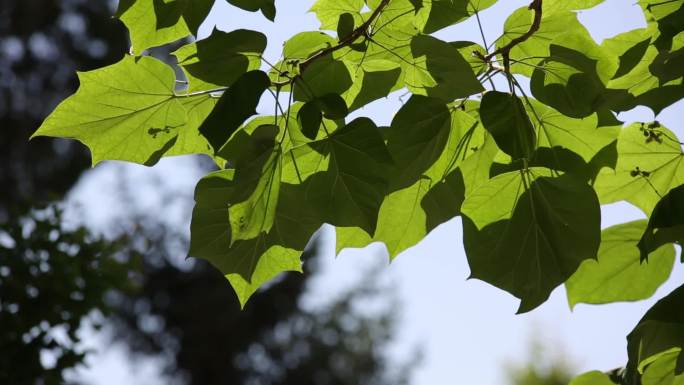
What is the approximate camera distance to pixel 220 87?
612mm

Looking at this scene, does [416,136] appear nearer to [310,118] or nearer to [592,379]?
[310,118]

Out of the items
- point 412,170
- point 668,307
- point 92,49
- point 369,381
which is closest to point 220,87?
point 412,170

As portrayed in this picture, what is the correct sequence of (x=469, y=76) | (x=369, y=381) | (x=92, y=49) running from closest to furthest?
(x=469, y=76), (x=92, y=49), (x=369, y=381)

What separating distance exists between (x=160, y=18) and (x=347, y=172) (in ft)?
0.61

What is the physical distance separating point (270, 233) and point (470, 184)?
19 cm

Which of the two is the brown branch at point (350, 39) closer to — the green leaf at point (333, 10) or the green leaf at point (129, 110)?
the green leaf at point (333, 10)

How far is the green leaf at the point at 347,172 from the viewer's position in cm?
59

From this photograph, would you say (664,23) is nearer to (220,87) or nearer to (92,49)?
(220,87)

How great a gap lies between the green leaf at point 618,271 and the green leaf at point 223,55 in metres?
0.42

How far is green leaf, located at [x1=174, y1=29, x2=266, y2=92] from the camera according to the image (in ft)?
1.92

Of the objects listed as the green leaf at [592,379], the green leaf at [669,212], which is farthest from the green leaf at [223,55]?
the green leaf at [592,379]

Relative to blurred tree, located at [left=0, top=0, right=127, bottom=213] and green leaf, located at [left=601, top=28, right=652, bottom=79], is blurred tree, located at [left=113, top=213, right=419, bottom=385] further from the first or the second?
green leaf, located at [left=601, top=28, right=652, bottom=79]

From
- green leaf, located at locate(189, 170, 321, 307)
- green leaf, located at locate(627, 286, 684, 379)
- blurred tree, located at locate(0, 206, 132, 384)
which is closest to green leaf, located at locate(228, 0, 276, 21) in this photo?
green leaf, located at locate(189, 170, 321, 307)

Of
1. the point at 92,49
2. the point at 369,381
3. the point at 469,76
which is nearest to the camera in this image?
the point at 469,76
